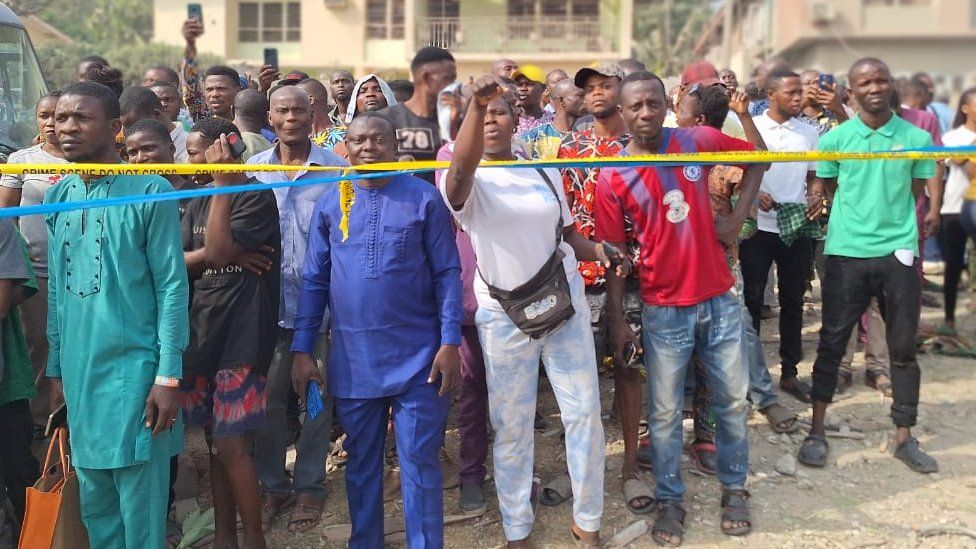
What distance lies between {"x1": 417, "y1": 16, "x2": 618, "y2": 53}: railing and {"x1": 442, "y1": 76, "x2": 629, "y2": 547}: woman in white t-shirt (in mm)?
21007

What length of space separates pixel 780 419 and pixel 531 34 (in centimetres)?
2043

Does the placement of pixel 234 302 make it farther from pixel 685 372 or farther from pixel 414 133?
pixel 685 372

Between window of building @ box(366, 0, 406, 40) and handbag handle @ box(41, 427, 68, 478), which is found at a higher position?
window of building @ box(366, 0, 406, 40)

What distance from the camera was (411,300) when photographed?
11.4 ft

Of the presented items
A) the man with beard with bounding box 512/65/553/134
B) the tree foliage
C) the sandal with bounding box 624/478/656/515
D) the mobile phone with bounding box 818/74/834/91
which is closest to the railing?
the tree foliage

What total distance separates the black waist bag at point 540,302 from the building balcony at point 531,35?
21002mm

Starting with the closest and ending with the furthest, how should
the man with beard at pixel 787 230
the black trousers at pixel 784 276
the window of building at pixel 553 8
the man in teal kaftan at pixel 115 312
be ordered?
the man in teal kaftan at pixel 115 312
the man with beard at pixel 787 230
the black trousers at pixel 784 276
the window of building at pixel 553 8

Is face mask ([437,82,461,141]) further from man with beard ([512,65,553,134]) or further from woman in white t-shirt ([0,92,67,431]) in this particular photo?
man with beard ([512,65,553,134])

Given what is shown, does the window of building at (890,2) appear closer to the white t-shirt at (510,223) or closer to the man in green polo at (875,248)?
the man in green polo at (875,248)

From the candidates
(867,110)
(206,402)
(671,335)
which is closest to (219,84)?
(206,402)

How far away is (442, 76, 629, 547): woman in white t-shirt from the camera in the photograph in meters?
3.50

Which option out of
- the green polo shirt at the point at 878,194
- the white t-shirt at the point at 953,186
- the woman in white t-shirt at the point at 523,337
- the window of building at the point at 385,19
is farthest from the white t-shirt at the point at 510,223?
the window of building at the point at 385,19

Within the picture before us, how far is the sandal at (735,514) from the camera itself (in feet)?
13.3

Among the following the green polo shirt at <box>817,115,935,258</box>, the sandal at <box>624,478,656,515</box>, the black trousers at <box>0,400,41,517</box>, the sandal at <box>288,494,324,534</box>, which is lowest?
the sandal at <box>288,494,324,534</box>
